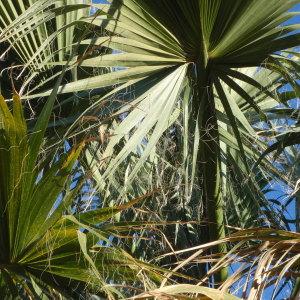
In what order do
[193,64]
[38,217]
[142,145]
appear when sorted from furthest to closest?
[142,145], [193,64], [38,217]

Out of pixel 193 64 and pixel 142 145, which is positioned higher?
pixel 193 64

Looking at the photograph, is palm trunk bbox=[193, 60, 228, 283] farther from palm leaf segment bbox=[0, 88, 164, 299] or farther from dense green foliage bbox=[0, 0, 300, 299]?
palm leaf segment bbox=[0, 88, 164, 299]

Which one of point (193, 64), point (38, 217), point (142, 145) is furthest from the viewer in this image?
point (142, 145)

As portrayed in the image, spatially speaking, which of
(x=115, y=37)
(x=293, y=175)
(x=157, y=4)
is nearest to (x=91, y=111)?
(x=115, y=37)

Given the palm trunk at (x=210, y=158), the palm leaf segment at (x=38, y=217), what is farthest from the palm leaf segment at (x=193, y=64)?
Result: the palm leaf segment at (x=38, y=217)

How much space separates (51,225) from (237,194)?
3.65 feet

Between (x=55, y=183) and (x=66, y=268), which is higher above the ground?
(x=55, y=183)

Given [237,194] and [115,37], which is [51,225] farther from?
[237,194]

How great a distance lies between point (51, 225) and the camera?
6.58ft

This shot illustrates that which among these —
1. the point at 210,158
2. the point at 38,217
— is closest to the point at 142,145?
the point at 210,158

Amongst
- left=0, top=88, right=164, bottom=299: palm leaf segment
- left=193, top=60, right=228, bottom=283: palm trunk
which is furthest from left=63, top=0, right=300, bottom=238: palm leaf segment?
left=0, top=88, right=164, bottom=299: palm leaf segment

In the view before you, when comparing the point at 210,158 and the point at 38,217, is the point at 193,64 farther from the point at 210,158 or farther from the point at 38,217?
the point at 38,217

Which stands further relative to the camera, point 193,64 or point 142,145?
point 142,145

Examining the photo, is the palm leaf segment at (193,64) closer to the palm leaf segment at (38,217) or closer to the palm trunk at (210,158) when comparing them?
the palm trunk at (210,158)
